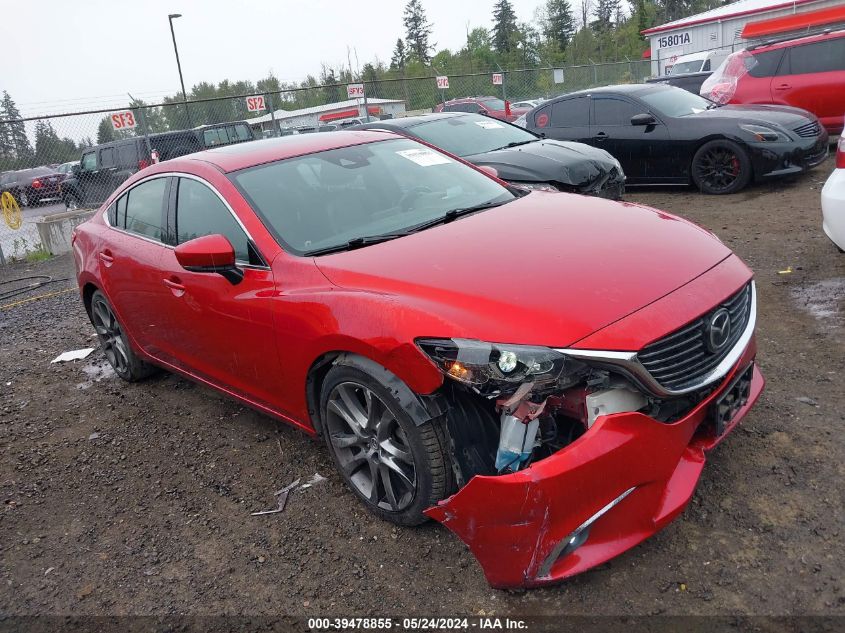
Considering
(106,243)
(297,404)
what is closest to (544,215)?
(297,404)

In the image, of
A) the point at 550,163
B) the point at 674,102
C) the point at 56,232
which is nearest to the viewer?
the point at 550,163

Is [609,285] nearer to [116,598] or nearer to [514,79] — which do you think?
[116,598]

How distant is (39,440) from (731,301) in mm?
4106

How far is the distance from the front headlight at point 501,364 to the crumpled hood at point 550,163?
5086 mm

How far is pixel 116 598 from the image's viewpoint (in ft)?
9.09

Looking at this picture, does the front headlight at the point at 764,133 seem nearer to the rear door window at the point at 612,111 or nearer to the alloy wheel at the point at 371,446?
the rear door window at the point at 612,111

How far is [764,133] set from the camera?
26.7 feet

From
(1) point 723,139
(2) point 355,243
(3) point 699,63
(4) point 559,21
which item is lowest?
(1) point 723,139

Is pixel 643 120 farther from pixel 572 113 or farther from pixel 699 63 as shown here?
pixel 699 63

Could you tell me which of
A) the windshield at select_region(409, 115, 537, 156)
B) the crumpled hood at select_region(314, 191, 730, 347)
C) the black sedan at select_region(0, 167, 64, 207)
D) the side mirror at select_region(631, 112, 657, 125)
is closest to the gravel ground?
the crumpled hood at select_region(314, 191, 730, 347)

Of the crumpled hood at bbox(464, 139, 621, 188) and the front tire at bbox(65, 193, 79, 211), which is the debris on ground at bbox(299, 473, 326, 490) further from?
the front tire at bbox(65, 193, 79, 211)

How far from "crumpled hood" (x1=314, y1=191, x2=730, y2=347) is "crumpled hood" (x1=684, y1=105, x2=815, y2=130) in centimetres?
592

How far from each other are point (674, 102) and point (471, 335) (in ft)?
26.1

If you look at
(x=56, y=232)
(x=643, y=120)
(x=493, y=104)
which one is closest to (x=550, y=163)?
(x=643, y=120)
